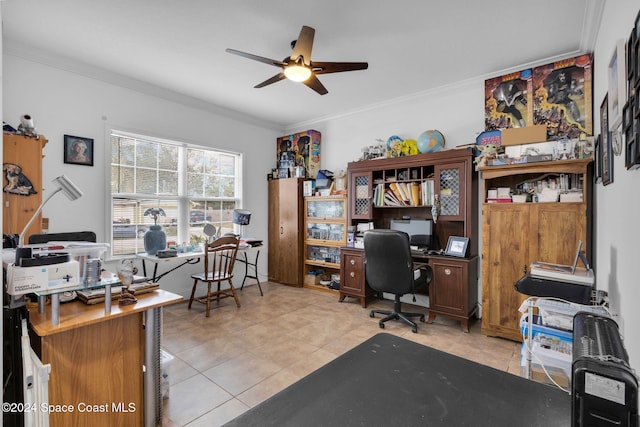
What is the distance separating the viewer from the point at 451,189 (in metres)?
3.38

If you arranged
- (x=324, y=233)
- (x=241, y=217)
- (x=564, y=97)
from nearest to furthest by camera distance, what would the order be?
(x=564, y=97), (x=241, y=217), (x=324, y=233)

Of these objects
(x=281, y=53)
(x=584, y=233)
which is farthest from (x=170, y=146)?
(x=584, y=233)

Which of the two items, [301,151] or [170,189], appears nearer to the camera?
[170,189]

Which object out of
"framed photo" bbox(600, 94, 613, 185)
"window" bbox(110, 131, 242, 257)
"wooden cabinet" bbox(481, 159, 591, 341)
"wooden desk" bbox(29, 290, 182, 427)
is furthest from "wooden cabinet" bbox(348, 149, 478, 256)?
"wooden desk" bbox(29, 290, 182, 427)

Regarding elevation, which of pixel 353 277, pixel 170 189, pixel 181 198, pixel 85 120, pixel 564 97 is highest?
pixel 564 97

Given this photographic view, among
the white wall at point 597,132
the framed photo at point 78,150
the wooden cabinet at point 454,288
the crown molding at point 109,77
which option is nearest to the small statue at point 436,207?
the wooden cabinet at point 454,288

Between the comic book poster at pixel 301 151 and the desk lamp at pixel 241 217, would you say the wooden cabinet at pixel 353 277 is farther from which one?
the comic book poster at pixel 301 151

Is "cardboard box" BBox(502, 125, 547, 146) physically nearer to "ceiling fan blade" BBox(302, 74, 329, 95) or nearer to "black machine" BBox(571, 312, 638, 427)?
"ceiling fan blade" BBox(302, 74, 329, 95)

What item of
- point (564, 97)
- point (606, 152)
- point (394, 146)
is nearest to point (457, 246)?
point (394, 146)

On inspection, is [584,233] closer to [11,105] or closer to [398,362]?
[398,362]

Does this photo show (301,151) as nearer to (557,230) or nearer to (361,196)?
(361,196)

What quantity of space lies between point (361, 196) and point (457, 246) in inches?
54.3

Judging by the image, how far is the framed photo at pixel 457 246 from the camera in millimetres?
3195

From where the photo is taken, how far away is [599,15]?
2.19 meters
